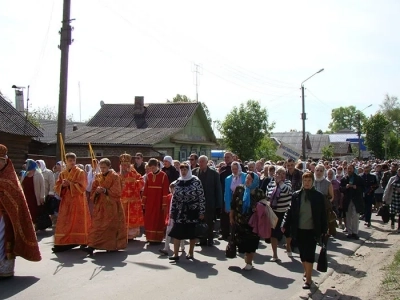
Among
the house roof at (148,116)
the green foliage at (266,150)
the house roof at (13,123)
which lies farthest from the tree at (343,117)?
the house roof at (13,123)

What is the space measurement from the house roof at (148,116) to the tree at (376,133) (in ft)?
111

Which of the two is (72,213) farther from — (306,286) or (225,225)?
(306,286)

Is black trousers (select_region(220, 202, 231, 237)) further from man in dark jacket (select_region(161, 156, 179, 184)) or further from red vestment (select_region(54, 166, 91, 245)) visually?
red vestment (select_region(54, 166, 91, 245))

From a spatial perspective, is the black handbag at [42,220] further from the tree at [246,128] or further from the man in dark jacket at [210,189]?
the tree at [246,128]

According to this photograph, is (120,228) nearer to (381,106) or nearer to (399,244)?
(399,244)

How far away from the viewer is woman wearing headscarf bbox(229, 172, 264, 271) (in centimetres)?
890

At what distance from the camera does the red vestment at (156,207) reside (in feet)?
37.2

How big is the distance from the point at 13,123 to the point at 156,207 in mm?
11105

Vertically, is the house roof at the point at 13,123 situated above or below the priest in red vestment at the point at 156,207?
above

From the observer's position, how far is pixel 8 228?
25.7 ft

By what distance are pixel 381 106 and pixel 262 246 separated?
10789 centimetres

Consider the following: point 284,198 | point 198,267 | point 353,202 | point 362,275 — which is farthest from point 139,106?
point 362,275

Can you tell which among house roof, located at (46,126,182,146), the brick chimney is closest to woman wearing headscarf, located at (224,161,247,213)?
house roof, located at (46,126,182,146)

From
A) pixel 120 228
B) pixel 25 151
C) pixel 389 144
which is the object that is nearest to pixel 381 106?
pixel 389 144
